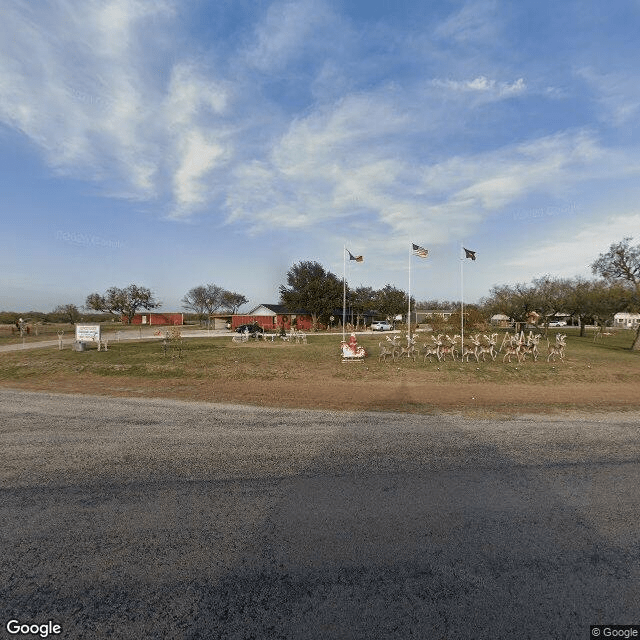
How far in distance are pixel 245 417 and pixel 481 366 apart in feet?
37.9

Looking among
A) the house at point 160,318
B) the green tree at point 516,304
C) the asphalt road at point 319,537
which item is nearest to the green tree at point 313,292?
the green tree at point 516,304

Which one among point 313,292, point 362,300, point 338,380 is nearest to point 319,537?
point 338,380

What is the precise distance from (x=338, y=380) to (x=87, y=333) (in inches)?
634

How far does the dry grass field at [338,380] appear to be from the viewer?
33.5ft

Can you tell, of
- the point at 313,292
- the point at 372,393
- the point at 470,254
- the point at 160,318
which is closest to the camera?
the point at 372,393

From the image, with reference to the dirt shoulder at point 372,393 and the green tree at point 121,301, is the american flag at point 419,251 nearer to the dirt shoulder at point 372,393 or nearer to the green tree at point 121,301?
the dirt shoulder at point 372,393

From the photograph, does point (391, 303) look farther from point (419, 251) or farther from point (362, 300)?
point (419, 251)

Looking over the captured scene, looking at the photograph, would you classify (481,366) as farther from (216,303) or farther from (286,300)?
(216,303)

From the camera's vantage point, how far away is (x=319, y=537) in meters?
3.40

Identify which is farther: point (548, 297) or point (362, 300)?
point (362, 300)

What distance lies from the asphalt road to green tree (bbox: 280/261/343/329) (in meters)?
45.9

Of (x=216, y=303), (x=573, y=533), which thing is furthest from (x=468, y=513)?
(x=216, y=303)

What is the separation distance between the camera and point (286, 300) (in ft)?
176

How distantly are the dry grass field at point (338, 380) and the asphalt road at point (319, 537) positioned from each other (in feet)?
12.9
